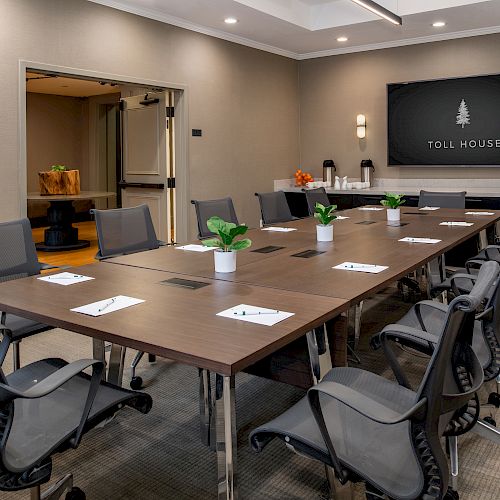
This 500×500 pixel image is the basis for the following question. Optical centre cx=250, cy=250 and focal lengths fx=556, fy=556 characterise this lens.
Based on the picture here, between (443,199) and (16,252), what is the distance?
438 centimetres

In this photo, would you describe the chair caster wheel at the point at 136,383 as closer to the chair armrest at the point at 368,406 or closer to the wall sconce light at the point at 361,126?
A: the chair armrest at the point at 368,406

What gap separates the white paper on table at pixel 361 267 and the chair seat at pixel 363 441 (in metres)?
0.79

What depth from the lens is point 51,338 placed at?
3910mm

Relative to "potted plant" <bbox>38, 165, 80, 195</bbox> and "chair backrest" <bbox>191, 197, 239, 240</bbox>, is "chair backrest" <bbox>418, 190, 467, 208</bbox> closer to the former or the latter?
"chair backrest" <bbox>191, 197, 239, 240</bbox>

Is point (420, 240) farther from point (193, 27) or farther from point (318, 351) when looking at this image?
point (193, 27)

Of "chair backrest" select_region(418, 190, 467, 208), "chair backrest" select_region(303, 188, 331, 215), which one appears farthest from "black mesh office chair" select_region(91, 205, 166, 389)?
"chair backrest" select_region(418, 190, 467, 208)

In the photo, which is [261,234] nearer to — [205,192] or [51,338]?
[51,338]

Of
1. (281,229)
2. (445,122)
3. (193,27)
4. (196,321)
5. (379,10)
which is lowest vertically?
(196,321)

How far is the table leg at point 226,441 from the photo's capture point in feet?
5.09

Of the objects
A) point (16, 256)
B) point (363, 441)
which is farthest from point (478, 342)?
point (16, 256)

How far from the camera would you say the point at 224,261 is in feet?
8.44

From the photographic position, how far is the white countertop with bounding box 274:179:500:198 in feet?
21.8

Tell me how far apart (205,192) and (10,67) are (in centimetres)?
262

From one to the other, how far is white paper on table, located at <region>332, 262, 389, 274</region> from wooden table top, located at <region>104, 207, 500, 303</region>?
4 cm
